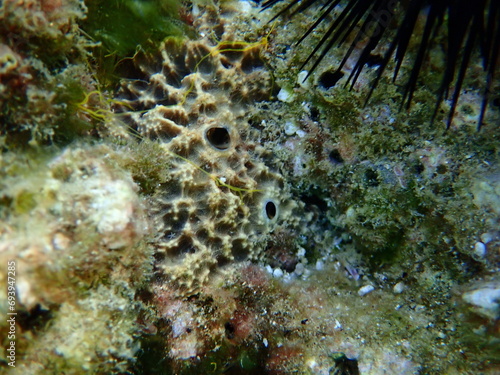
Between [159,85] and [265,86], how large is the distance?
3.66ft

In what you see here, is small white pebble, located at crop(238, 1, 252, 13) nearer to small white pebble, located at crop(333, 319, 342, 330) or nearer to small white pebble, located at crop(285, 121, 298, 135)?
small white pebble, located at crop(285, 121, 298, 135)

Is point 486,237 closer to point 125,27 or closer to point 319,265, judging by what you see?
point 319,265

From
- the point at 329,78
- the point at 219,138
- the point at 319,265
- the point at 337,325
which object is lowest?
the point at 337,325

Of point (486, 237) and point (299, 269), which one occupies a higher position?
point (486, 237)

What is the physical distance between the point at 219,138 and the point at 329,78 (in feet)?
4.25

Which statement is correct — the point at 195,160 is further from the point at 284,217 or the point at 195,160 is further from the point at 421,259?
the point at 421,259

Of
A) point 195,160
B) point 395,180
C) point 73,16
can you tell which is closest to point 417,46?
point 395,180

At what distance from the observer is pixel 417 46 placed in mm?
2787

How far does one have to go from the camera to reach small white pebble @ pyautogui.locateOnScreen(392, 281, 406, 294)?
3066 millimetres

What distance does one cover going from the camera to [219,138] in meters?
3.25

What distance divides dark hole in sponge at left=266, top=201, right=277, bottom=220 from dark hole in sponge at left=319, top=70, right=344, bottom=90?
135cm

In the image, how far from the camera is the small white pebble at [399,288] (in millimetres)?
3066

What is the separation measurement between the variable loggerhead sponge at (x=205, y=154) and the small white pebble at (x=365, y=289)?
1.05m

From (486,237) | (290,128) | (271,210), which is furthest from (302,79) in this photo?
(486,237)
